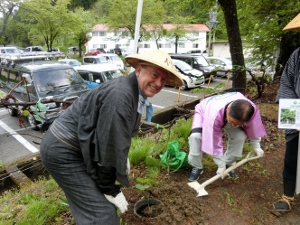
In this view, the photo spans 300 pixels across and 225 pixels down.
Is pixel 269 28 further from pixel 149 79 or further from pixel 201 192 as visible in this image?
pixel 149 79

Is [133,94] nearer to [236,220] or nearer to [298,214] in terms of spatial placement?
[236,220]

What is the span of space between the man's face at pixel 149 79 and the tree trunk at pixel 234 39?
13.5 ft

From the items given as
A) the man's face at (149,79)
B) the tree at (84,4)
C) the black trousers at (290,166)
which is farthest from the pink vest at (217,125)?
the tree at (84,4)

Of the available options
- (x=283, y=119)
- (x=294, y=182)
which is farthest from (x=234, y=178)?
(x=283, y=119)

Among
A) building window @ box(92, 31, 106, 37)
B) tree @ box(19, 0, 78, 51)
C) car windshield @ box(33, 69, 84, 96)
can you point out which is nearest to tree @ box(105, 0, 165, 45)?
tree @ box(19, 0, 78, 51)

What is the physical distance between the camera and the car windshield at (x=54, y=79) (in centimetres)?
659

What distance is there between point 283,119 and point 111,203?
5.75 feet

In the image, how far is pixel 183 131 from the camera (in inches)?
160

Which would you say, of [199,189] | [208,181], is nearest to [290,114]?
[208,181]

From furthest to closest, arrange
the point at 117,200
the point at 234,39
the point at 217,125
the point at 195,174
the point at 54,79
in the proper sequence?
the point at 54,79, the point at 234,39, the point at 195,174, the point at 217,125, the point at 117,200

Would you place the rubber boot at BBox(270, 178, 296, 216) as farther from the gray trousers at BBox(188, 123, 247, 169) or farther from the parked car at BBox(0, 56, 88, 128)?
the parked car at BBox(0, 56, 88, 128)

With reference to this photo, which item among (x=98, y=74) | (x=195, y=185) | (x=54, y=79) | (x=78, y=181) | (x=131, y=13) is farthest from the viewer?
(x=131, y=13)

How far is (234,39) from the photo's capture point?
5.53 m

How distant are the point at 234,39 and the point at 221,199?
4.31 metres
